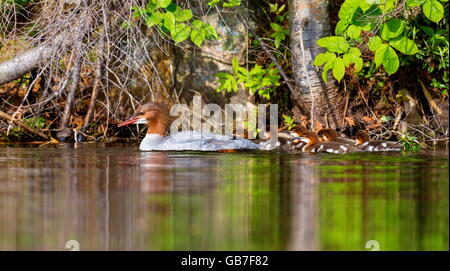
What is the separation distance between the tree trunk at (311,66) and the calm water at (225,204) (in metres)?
1.97

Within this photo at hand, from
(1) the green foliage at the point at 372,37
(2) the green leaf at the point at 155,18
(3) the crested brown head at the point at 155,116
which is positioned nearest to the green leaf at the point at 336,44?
(1) the green foliage at the point at 372,37

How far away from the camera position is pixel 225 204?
14.6 ft

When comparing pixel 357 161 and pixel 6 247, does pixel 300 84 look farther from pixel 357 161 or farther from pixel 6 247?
pixel 6 247

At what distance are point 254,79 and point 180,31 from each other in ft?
4.61

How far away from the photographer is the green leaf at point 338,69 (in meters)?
6.76

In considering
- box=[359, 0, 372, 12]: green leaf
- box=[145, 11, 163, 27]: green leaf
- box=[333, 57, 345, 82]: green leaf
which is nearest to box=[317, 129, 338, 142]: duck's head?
box=[333, 57, 345, 82]: green leaf

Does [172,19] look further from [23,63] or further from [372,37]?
[23,63]

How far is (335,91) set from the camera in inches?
341

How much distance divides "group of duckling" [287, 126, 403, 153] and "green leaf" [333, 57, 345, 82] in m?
0.87

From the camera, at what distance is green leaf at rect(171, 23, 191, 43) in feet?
24.8

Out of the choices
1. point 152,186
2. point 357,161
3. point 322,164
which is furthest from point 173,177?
point 357,161

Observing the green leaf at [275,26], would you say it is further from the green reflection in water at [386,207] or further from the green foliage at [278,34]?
the green reflection in water at [386,207]

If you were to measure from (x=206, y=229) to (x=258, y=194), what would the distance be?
104cm

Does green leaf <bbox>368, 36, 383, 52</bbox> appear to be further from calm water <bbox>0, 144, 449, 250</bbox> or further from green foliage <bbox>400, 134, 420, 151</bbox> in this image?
green foliage <bbox>400, 134, 420, 151</bbox>
